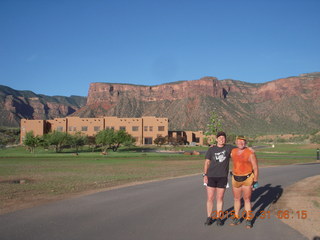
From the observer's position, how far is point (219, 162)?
26.5 ft

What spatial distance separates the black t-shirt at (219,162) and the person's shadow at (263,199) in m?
1.19

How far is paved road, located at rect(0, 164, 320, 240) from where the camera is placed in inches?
272

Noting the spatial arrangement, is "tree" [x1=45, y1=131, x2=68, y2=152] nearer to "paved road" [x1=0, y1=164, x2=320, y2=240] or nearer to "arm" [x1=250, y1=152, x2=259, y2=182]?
"paved road" [x1=0, y1=164, x2=320, y2=240]

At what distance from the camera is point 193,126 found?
491 feet

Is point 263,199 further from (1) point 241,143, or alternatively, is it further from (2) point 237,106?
(2) point 237,106

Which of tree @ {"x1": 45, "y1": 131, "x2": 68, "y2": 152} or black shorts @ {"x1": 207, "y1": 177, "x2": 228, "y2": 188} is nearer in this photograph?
black shorts @ {"x1": 207, "y1": 177, "x2": 228, "y2": 188}

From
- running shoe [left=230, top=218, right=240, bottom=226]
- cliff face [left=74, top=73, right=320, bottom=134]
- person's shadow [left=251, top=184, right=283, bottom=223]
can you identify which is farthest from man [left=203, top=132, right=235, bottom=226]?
cliff face [left=74, top=73, right=320, bottom=134]

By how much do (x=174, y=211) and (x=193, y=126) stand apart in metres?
141

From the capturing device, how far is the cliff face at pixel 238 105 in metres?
143

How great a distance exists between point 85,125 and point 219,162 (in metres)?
94.9

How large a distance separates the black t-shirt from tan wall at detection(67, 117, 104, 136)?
92.2 meters

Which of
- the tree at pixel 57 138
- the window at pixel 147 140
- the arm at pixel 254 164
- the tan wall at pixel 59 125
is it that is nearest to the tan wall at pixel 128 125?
the window at pixel 147 140

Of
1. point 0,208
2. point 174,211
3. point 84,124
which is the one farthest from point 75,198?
point 84,124

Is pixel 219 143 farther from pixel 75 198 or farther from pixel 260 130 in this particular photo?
pixel 260 130
